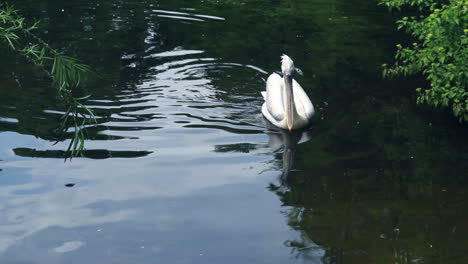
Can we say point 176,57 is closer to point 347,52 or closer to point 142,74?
point 142,74

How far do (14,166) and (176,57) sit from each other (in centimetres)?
571

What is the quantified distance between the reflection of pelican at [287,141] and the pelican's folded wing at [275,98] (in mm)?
334

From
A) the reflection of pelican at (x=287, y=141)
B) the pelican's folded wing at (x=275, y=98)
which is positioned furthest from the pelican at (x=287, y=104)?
the reflection of pelican at (x=287, y=141)

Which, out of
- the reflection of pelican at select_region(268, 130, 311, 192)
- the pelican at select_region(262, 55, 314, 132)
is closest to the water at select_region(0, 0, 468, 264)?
the reflection of pelican at select_region(268, 130, 311, 192)

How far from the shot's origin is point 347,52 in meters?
15.1

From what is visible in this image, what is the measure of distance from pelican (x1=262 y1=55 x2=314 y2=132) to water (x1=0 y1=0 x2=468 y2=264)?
0.22 meters

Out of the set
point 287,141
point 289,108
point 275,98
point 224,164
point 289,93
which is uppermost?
point 289,93

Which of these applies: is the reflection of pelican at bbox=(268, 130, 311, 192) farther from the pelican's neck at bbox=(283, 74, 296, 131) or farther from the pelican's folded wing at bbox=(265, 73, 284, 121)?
the pelican's folded wing at bbox=(265, 73, 284, 121)

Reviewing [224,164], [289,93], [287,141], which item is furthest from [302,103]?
[224,164]

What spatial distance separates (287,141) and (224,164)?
5.13 feet

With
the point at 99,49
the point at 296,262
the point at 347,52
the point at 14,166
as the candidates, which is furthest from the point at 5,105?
the point at 347,52

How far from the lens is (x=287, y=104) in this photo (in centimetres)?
1095

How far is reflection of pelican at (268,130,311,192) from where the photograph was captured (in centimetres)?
972

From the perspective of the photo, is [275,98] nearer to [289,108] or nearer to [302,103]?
[302,103]
